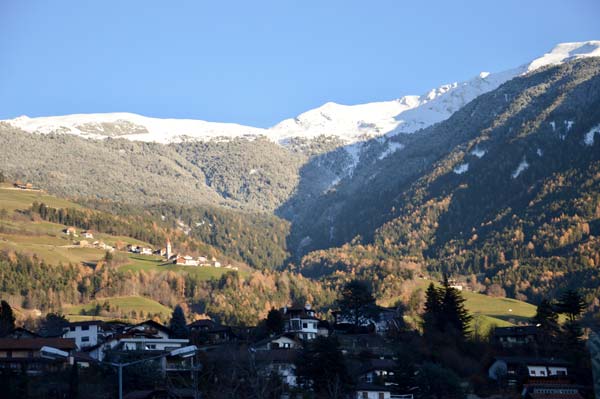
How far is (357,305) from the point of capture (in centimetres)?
12962

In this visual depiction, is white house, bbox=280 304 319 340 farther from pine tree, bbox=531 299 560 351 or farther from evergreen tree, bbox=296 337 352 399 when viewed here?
evergreen tree, bbox=296 337 352 399

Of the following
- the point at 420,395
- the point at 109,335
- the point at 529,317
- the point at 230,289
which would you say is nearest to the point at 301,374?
the point at 420,395

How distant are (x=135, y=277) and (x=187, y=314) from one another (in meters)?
21.4

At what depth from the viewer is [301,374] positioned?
89.7 m

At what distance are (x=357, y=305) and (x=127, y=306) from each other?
4674cm

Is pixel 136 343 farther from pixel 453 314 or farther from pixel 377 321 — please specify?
pixel 377 321

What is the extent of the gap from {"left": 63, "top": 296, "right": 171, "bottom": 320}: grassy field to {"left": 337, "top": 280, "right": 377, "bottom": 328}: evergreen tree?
118 ft

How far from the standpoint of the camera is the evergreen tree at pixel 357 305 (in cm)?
12938

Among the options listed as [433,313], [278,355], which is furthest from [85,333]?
[433,313]

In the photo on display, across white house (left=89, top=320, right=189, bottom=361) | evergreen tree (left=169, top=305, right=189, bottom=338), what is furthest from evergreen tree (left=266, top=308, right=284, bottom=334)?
white house (left=89, top=320, right=189, bottom=361)

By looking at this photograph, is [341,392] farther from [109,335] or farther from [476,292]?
[476,292]

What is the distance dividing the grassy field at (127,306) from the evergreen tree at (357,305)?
36.1 metres

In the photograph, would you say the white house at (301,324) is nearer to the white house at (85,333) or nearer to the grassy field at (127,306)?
the white house at (85,333)

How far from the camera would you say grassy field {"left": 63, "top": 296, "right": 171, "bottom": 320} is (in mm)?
158375
